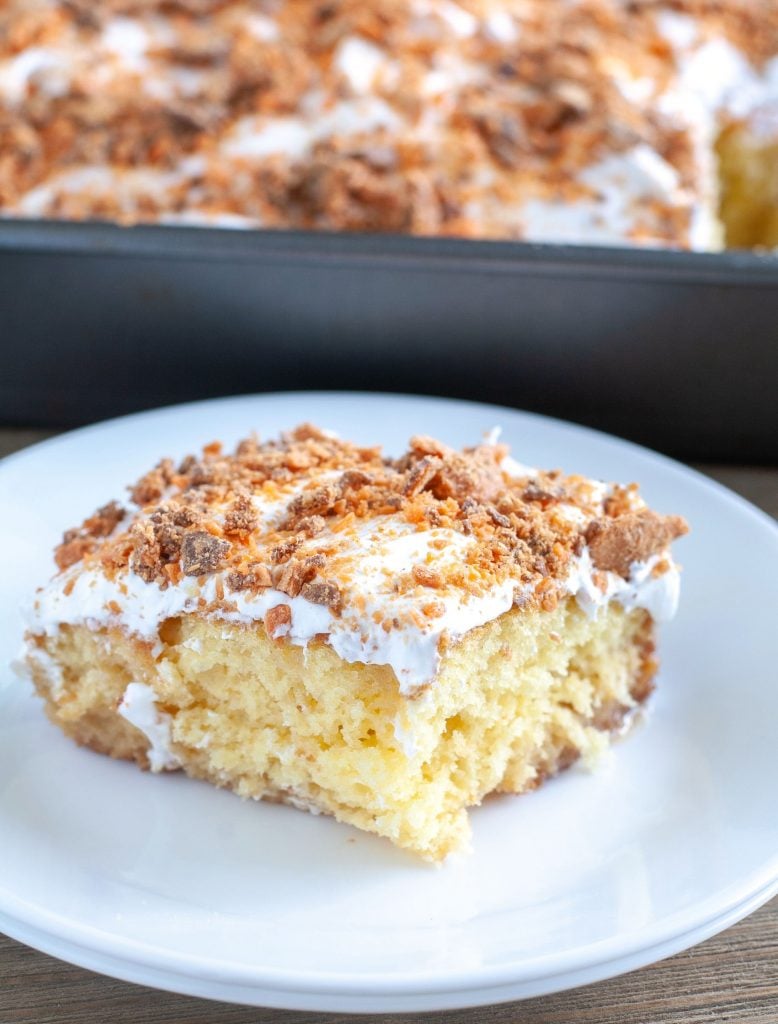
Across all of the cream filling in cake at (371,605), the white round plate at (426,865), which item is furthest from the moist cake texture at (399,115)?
the cream filling in cake at (371,605)

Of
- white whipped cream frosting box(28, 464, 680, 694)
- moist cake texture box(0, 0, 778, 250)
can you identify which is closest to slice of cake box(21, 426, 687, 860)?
white whipped cream frosting box(28, 464, 680, 694)

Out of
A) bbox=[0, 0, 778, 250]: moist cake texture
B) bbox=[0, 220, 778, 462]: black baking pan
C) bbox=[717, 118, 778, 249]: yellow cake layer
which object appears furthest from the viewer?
bbox=[717, 118, 778, 249]: yellow cake layer

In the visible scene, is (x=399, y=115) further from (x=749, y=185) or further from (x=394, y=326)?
(x=749, y=185)

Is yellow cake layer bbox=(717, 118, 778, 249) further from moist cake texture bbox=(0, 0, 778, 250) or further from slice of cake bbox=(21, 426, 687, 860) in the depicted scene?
slice of cake bbox=(21, 426, 687, 860)

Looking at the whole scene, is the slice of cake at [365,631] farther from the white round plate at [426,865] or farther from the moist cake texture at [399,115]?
the moist cake texture at [399,115]

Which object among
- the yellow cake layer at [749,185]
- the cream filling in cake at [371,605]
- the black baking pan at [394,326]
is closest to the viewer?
the cream filling in cake at [371,605]
